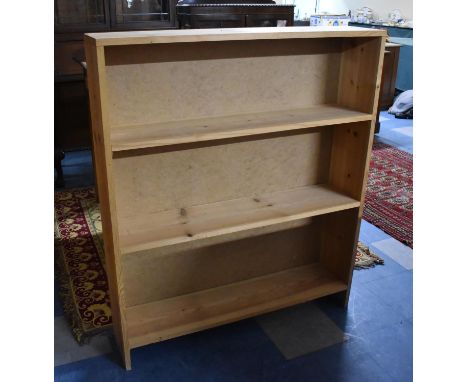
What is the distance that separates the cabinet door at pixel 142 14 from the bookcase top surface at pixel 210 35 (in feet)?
9.57

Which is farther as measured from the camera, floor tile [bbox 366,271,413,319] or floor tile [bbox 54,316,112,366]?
floor tile [bbox 366,271,413,319]

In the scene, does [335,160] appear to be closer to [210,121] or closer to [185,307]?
[210,121]

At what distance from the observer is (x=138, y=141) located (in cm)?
152

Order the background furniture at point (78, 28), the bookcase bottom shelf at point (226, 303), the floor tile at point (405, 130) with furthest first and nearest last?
the floor tile at point (405, 130), the background furniture at point (78, 28), the bookcase bottom shelf at point (226, 303)

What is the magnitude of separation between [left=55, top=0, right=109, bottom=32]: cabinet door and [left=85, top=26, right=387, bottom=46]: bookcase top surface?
2.90 metres

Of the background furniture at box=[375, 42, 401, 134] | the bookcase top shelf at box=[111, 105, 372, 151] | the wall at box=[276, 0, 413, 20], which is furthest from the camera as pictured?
the wall at box=[276, 0, 413, 20]

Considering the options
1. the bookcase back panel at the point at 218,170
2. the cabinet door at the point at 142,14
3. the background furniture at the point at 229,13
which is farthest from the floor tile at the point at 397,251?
the cabinet door at the point at 142,14

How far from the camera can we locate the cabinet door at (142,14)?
13.9ft

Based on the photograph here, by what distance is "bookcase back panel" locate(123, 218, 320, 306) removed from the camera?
201 centimetres

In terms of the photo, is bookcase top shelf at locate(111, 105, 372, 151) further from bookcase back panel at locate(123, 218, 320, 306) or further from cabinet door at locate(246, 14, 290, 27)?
cabinet door at locate(246, 14, 290, 27)

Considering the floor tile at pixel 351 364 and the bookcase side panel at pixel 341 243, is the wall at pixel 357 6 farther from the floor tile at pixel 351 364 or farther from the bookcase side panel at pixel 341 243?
the floor tile at pixel 351 364

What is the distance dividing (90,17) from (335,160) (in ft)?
9.84

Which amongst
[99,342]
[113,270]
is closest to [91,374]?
[99,342]

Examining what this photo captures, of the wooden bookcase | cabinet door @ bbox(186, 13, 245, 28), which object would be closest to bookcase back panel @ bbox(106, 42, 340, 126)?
the wooden bookcase
